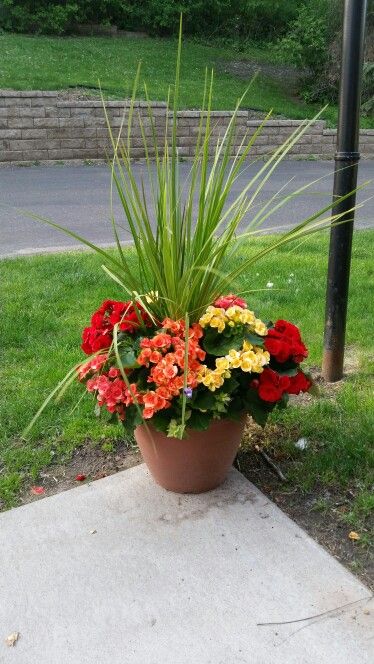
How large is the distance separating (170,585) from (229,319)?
3.04ft

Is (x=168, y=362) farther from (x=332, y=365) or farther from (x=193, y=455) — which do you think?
(x=332, y=365)

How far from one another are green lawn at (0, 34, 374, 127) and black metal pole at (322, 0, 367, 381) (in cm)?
1133

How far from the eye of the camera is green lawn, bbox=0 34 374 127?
49.3 ft

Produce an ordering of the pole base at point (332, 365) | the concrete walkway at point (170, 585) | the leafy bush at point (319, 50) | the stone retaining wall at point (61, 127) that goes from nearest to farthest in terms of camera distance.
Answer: the concrete walkway at point (170, 585) → the pole base at point (332, 365) → the stone retaining wall at point (61, 127) → the leafy bush at point (319, 50)

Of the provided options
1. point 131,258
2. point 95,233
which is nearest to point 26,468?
point 131,258

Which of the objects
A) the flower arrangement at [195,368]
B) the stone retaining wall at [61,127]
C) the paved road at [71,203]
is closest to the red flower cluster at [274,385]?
the flower arrangement at [195,368]

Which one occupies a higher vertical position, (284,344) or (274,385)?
(284,344)

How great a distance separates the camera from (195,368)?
7.51 feet

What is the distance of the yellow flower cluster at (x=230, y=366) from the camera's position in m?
2.26

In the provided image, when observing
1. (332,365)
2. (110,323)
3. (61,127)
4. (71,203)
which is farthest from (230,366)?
(61,127)

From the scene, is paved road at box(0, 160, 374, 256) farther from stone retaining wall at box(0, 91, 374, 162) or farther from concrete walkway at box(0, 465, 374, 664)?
concrete walkway at box(0, 465, 374, 664)

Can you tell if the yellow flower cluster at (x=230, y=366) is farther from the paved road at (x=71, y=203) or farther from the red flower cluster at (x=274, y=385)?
the paved road at (x=71, y=203)

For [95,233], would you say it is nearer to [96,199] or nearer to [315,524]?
[96,199]

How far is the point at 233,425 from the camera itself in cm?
244
